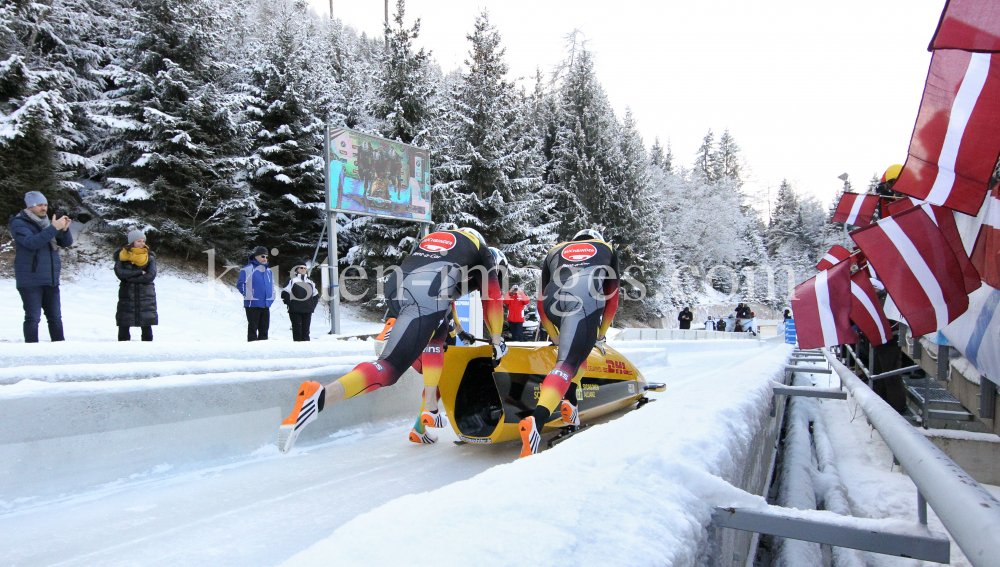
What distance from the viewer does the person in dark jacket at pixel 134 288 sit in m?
4.76

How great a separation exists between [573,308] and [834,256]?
2.39 m

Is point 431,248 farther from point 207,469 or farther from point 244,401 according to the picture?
point 207,469

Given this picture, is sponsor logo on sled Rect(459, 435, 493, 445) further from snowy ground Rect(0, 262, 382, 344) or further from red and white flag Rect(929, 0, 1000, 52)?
snowy ground Rect(0, 262, 382, 344)

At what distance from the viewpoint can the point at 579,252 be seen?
3016 millimetres

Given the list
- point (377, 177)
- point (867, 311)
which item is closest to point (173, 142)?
point (377, 177)

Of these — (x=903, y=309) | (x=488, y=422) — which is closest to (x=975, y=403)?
(x=903, y=309)

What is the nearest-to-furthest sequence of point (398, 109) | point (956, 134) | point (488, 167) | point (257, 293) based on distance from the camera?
1. point (956, 134)
2. point (257, 293)
3. point (398, 109)
4. point (488, 167)

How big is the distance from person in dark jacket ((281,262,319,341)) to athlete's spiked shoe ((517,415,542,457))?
16.3 ft

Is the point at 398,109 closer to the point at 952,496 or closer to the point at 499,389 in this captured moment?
the point at 499,389

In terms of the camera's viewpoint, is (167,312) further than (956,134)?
Yes

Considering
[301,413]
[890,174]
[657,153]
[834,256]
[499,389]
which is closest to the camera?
[301,413]

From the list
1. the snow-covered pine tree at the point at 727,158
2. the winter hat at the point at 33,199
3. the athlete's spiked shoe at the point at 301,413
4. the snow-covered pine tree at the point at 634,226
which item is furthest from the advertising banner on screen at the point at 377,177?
the snow-covered pine tree at the point at 727,158

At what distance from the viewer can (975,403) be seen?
7.50ft

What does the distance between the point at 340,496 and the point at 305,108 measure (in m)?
15.3
